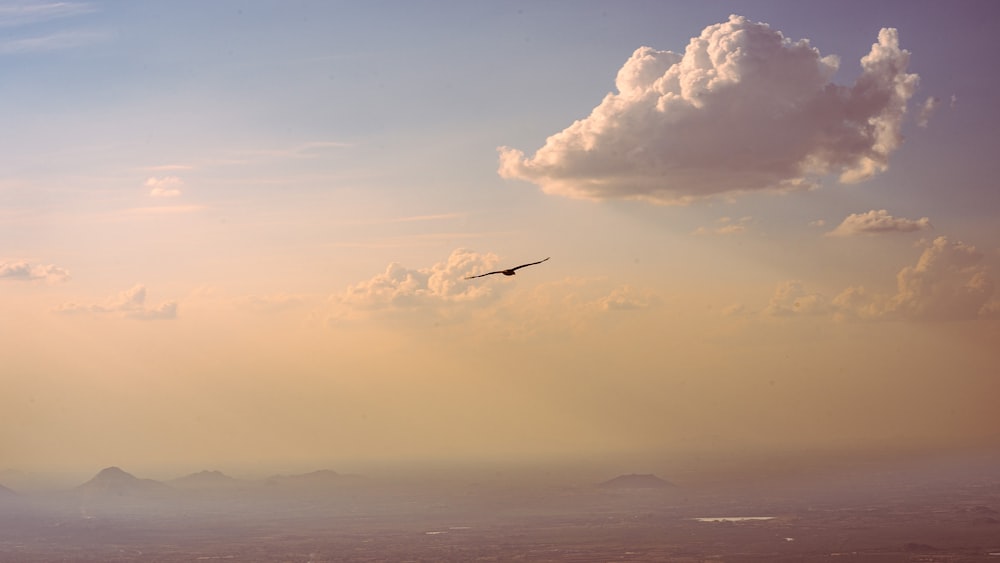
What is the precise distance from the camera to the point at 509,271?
54406 mm
